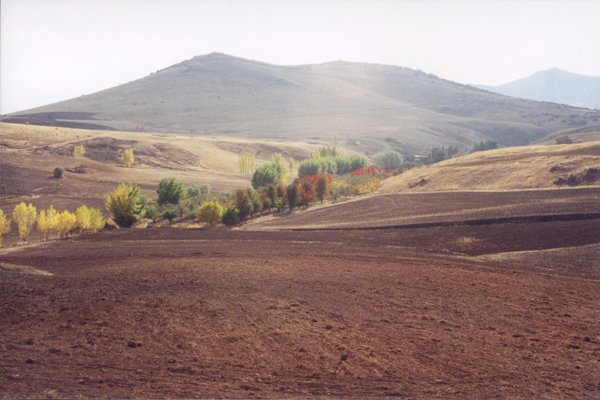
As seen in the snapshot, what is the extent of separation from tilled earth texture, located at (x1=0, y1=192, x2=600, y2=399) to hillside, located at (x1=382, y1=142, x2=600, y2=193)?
54.4 ft

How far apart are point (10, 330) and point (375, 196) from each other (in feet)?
118

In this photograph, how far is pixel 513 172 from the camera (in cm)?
4769

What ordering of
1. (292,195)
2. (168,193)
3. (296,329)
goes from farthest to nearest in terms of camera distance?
(168,193) < (292,195) < (296,329)

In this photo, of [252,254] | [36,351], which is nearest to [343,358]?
[36,351]

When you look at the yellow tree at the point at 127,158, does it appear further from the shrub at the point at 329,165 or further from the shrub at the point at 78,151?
the shrub at the point at 329,165

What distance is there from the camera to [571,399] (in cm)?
1173

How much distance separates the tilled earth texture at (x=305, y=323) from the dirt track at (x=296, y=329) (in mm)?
56

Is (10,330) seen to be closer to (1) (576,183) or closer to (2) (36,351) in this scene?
(2) (36,351)

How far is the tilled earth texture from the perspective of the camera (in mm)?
12250

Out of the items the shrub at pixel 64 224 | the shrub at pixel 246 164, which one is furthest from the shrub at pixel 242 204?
the shrub at pixel 246 164

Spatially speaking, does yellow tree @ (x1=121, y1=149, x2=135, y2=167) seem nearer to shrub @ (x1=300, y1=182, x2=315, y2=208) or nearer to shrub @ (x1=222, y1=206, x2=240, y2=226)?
shrub @ (x1=300, y1=182, x2=315, y2=208)

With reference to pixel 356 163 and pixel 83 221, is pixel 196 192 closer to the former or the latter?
pixel 83 221

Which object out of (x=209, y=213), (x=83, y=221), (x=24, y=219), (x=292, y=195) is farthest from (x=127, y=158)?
(x=83, y=221)

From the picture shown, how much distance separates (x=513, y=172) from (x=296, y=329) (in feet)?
122
